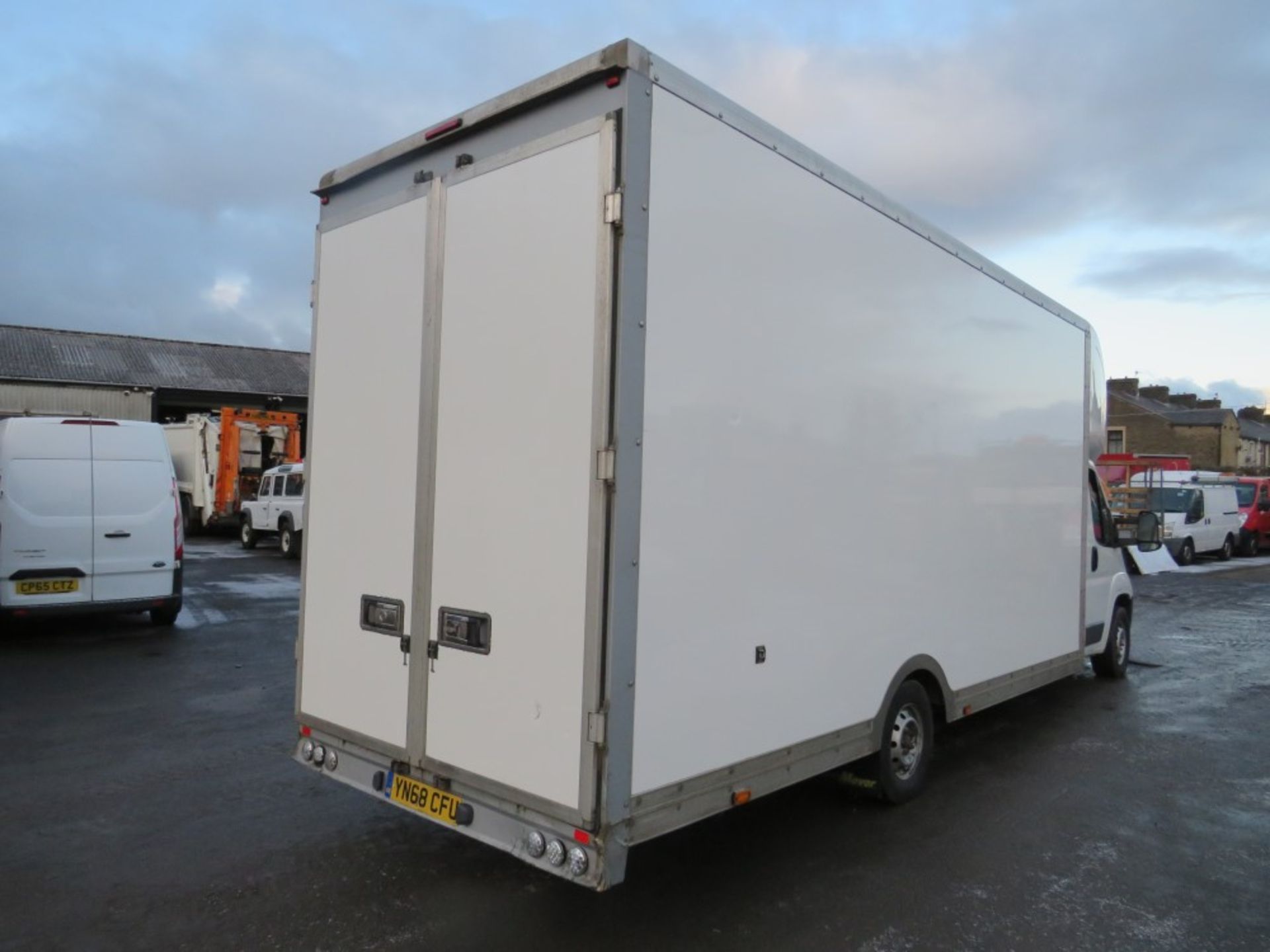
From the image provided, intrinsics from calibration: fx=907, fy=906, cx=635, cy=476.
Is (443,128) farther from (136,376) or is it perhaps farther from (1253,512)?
(136,376)

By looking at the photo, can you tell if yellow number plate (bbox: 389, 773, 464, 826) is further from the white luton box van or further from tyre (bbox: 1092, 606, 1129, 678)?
tyre (bbox: 1092, 606, 1129, 678)

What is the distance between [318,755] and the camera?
14.1 feet

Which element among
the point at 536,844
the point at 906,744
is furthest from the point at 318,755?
the point at 906,744

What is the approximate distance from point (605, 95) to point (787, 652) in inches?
92.7

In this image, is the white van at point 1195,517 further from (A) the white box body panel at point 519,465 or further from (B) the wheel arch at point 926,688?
(A) the white box body panel at point 519,465

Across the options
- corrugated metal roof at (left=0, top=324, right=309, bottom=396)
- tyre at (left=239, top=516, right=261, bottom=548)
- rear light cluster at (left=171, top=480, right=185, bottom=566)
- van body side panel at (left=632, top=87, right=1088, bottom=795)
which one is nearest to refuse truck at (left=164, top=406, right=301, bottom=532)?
tyre at (left=239, top=516, right=261, bottom=548)

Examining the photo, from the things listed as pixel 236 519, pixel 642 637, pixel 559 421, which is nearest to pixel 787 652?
pixel 642 637

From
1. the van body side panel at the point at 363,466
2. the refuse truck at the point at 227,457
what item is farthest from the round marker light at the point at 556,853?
the refuse truck at the point at 227,457

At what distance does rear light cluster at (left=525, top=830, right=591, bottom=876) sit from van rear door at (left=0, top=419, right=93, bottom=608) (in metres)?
8.20

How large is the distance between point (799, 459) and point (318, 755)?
2.64 metres

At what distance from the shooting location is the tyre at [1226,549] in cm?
2398

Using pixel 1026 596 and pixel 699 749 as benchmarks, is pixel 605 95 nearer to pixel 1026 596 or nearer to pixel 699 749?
pixel 699 749

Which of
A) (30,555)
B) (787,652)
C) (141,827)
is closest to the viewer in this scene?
(787,652)

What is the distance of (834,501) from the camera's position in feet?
13.9
